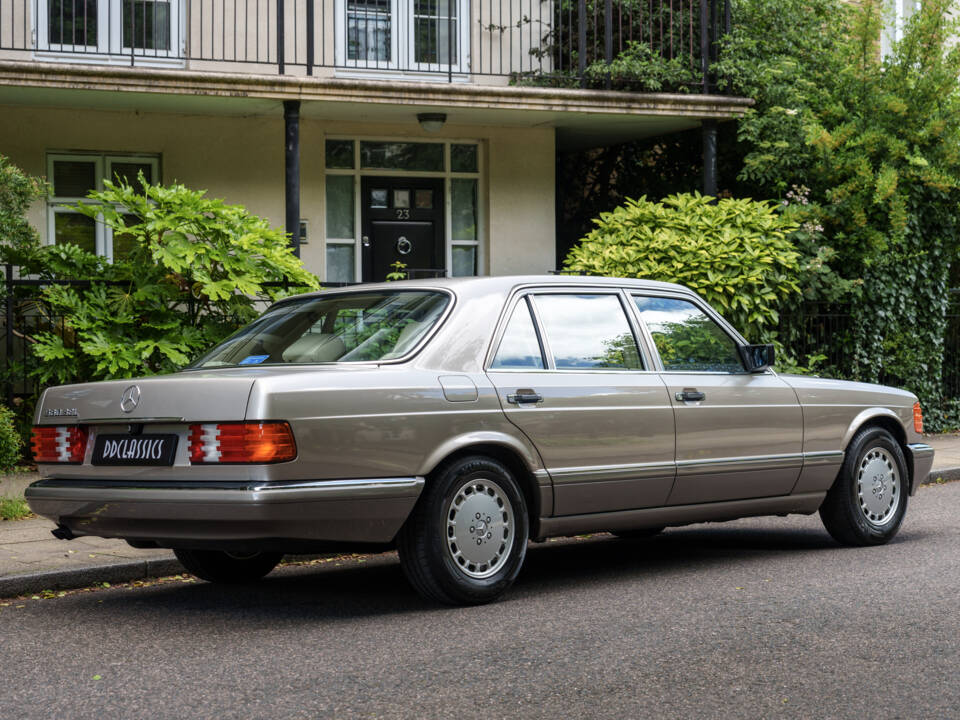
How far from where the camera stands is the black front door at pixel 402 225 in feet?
54.7

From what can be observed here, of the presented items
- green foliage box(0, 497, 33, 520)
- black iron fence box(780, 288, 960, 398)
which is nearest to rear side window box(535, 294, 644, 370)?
green foliage box(0, 497, 33, 520)

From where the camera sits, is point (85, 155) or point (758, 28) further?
point (758, 28)

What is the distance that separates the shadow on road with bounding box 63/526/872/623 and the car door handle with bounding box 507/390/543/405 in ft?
3.24

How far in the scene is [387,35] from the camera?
16.2 m

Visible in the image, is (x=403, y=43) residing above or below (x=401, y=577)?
above

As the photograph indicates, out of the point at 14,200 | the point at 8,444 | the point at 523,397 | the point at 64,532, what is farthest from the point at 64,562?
the point at 14,200

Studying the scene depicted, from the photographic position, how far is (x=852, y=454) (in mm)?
8133

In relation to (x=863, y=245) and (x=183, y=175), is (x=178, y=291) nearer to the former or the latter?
(x=183, y=175)

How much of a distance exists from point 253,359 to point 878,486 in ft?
13.3

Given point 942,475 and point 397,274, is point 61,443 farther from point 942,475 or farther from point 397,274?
point 942,475

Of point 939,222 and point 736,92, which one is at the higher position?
point 736,92

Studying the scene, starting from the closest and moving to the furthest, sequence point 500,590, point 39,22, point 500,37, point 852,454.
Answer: point 500,590, point 852,454, point 39,22, point 500,37

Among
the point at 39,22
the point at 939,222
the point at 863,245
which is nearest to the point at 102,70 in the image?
the point at 39,22

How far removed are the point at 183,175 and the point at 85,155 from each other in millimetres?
1140
